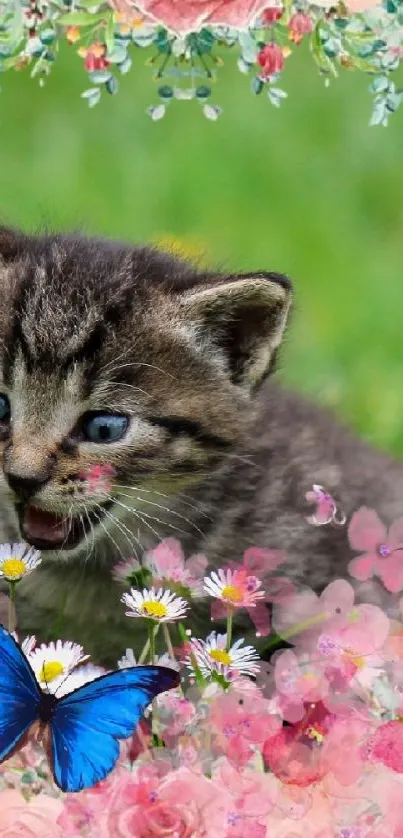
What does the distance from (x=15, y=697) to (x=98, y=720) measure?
84 millimetres

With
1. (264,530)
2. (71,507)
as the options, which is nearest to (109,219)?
(264,530)

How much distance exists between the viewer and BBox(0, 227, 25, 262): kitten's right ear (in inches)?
76.3

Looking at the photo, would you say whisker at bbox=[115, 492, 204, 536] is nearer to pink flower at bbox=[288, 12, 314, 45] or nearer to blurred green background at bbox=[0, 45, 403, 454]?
pink flower at bbox=[288, 12, 314, 45]

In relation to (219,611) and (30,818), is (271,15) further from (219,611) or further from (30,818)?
(30,818)

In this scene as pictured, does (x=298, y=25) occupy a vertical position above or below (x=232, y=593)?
above

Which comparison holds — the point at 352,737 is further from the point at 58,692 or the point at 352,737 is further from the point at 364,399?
the point at 364,399

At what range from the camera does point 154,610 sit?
4.32ft

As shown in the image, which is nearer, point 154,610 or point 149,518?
point 154,610

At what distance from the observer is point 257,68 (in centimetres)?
183

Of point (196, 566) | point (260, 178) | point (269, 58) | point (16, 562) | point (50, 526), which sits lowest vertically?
point (260, 178)

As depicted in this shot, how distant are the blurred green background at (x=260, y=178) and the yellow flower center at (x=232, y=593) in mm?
2114

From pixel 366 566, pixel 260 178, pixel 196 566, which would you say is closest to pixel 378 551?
pixel 366 566

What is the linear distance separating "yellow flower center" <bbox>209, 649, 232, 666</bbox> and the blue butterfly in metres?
0.13

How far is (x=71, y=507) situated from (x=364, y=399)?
1.73 metres
